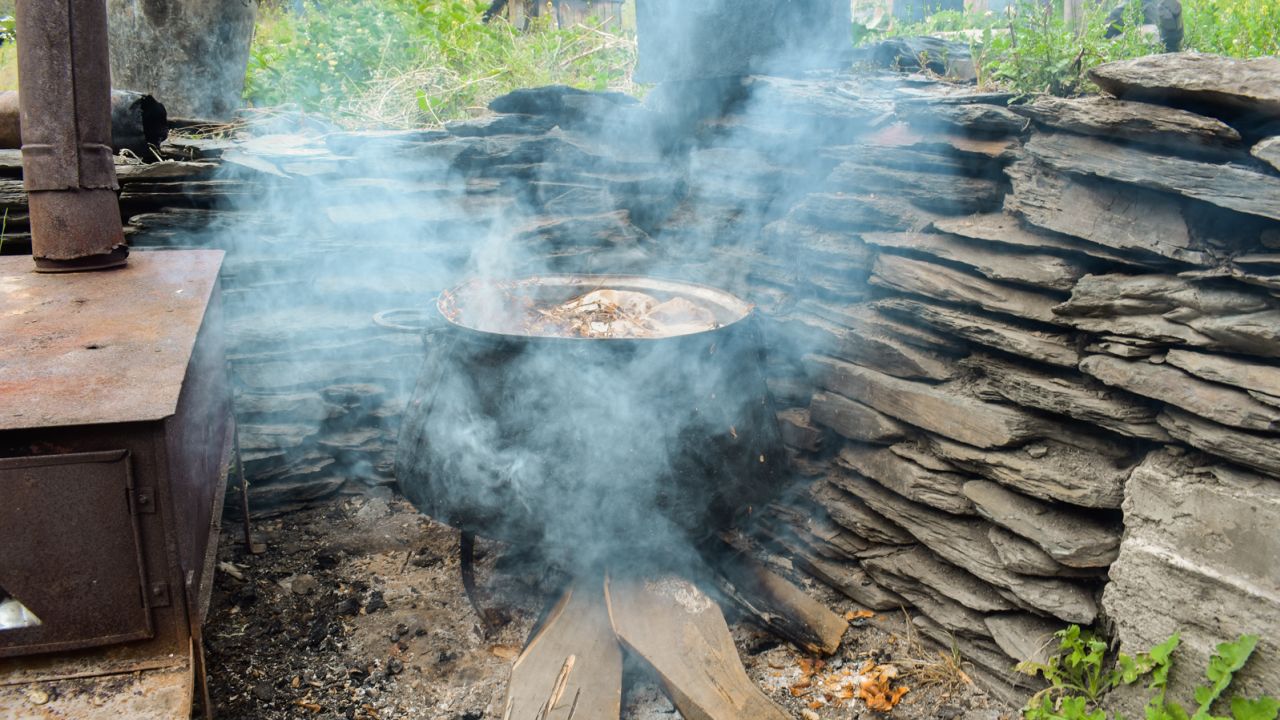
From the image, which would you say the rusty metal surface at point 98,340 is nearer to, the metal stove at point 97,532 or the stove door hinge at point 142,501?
the metal stove at point 97,532

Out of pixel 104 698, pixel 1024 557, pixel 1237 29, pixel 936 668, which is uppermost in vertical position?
pixel 1237 29

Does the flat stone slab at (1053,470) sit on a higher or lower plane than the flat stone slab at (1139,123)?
lower

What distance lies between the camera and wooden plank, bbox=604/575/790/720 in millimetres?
2660

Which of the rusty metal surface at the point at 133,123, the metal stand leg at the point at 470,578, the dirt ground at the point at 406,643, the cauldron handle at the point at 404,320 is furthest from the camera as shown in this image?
the rusty metal surface at the point at 133,123

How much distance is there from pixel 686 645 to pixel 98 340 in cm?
205

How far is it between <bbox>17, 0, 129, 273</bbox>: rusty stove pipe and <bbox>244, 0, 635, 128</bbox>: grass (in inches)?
96.2

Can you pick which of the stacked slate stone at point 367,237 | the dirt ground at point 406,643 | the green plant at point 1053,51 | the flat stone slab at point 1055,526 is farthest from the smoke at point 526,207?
the flat stone slab at point 1055,526

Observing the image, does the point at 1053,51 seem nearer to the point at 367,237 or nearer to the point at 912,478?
the point at 912,478

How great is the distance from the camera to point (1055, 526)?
2.64 metres

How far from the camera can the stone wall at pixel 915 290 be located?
2.31 metres

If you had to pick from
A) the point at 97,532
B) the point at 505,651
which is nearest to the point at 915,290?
the point at 505,651

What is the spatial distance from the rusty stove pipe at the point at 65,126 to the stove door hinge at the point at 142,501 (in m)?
1.45

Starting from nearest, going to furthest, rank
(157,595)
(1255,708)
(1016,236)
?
1. (157,595)
2. (1255,708)
3. (1016,236)

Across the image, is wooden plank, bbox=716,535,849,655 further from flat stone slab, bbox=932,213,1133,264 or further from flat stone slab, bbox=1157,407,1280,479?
flat stone slab, bbox=932,213,1133,264
